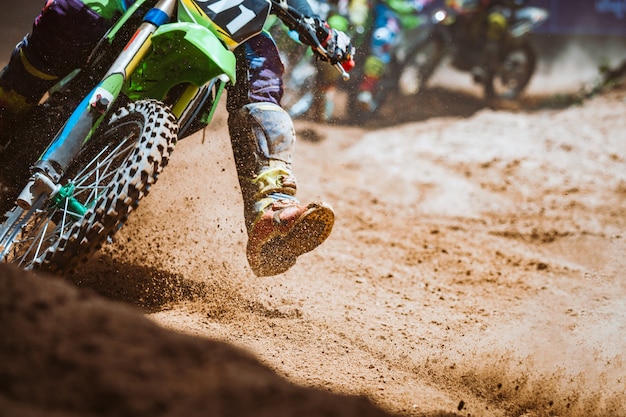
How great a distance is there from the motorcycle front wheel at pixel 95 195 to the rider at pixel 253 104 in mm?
544

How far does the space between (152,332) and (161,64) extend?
1438 mm

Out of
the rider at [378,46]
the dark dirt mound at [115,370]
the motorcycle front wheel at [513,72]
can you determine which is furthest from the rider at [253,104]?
the motorcycle front wheel at [513,72]

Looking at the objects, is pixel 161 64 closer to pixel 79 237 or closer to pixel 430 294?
pixel 79 237

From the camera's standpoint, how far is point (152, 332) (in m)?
1.24

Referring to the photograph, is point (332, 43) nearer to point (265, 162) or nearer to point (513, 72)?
point (265, 162)

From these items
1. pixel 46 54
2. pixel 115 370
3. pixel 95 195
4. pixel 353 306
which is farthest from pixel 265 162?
pixel 115 370

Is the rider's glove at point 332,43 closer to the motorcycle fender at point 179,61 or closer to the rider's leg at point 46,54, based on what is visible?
the motorcycle fender at point 179,61

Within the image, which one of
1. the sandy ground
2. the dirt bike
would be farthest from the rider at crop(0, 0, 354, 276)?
the dirt bike

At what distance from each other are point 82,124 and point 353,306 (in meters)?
1.67

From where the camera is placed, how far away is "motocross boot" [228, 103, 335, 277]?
8.31 ft

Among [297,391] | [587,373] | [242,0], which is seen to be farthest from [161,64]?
[587,373]

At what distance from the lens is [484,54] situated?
919cm

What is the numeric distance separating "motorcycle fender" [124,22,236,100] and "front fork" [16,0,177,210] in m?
0.08

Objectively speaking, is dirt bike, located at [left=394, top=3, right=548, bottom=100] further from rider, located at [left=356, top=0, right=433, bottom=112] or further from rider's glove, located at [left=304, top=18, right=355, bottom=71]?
rider's glove, located at [left=304, top=18, right=355, bottom=71]
